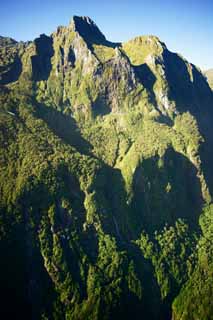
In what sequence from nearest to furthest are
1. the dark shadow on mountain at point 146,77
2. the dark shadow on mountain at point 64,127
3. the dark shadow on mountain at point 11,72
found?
1. the dark shadow on mountain at point 64,127
2. the dark shadow on mountain at point 11,72
3. the dark shadow on mountain at point 146,77

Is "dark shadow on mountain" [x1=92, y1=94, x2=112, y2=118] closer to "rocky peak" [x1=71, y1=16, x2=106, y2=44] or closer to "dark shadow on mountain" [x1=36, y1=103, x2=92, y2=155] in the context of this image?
"dark shadow on mountain" [x1=36, y1=103, x2=92, y2=155]

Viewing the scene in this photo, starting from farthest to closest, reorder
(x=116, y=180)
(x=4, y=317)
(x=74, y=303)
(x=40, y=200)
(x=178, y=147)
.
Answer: (x=178, y=147) < (x=116, y=180) < (x=40, y=200) < (x=74, y=303) < (x=4, y=317)

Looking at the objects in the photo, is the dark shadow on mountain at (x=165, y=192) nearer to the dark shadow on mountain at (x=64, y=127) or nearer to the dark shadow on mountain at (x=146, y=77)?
the dark shadow on mountain at (x=64, y=127)

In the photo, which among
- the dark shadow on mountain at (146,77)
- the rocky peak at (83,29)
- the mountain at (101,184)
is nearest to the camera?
the mountain at (101,184)

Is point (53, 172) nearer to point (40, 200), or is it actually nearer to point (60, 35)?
point (40, 200)

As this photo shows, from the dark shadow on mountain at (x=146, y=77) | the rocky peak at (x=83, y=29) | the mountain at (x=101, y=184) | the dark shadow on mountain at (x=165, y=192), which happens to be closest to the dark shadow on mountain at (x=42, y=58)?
the mountain at (x=101, y=184)

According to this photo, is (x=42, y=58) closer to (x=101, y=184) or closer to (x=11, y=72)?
(x=11, y=72)

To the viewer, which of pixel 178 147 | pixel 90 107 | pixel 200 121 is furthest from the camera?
pixel 200 121

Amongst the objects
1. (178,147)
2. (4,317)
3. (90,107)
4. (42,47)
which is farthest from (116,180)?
(42,47)
